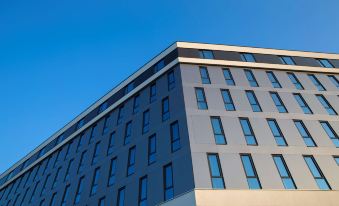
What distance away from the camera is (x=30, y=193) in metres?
31.3

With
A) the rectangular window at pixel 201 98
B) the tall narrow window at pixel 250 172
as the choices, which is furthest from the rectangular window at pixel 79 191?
the tall narrow window at pixel 250 172

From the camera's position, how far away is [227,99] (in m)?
21.6

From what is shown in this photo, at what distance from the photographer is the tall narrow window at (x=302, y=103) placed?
72.4ft

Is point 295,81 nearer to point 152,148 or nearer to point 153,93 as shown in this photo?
point 153,93

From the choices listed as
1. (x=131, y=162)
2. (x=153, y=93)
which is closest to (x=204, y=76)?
(x=153, y=93)

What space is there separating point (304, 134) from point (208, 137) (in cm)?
789

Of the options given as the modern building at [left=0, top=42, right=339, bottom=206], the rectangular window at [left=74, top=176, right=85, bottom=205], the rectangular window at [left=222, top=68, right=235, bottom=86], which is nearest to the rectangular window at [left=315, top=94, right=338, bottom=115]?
the modern building at [left=0, top=42, right=339, bottom=206]

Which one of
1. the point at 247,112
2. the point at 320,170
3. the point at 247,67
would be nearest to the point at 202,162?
the point at 247,112

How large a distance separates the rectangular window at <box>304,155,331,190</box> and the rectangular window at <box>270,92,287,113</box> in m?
4.54

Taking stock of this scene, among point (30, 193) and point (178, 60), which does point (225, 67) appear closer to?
point (178, 60)

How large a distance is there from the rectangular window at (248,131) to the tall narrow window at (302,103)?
5.85m

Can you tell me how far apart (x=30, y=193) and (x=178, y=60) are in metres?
24.0

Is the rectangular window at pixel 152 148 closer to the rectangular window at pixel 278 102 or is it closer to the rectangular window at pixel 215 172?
the rectangular window at pixel 215 172

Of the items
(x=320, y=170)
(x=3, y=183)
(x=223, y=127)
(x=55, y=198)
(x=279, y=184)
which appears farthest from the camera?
(x=3, y=183)
